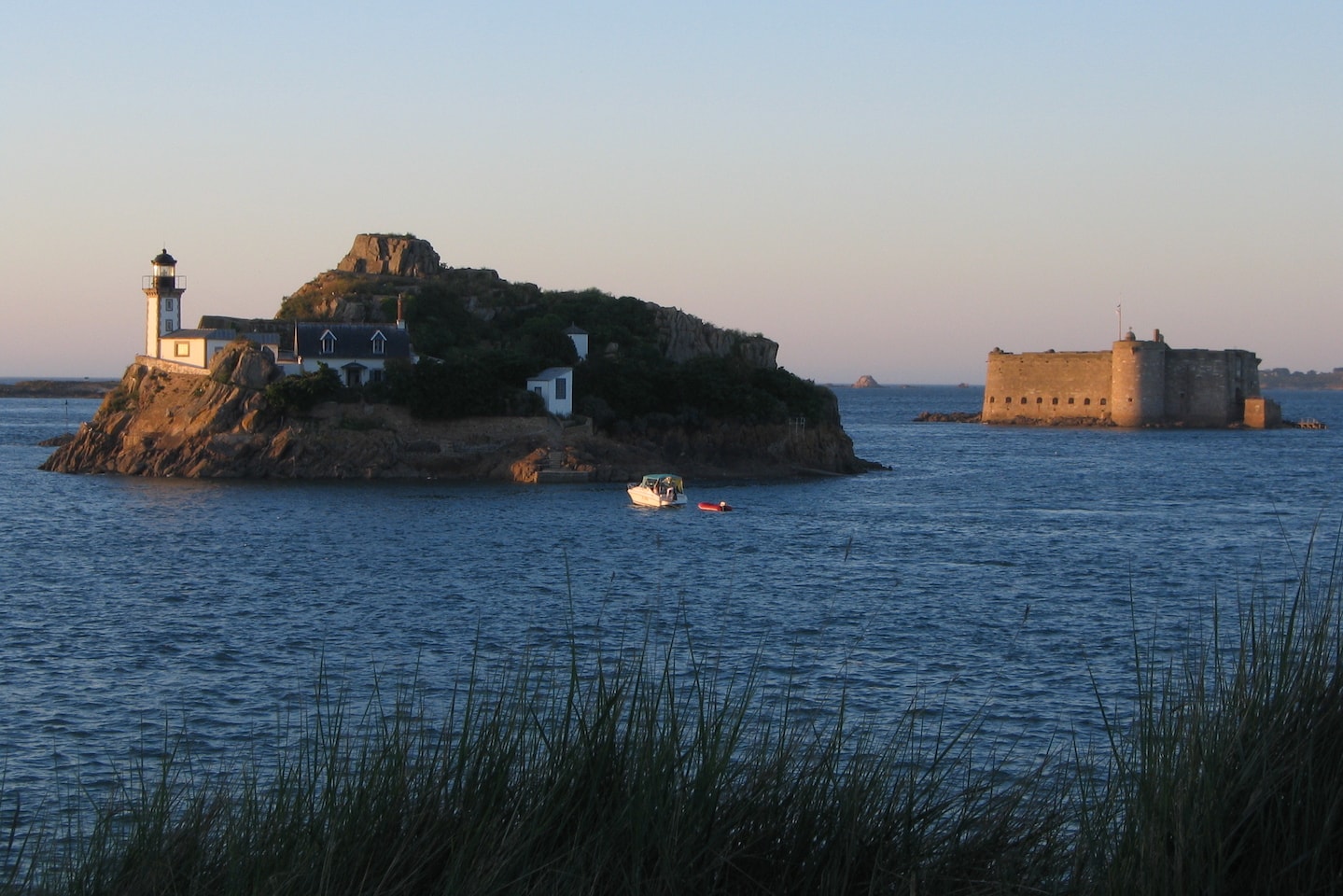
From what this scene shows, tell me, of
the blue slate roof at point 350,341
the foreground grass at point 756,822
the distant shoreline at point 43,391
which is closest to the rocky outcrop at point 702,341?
the blue slate roof at point 350,341

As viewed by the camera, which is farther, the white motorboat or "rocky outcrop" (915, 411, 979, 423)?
"rocky outcrop" (915, 411, 979, 423)

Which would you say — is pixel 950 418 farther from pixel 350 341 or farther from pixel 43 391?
pixel 43 391

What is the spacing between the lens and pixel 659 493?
40062mm

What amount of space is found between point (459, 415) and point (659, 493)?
12020mm

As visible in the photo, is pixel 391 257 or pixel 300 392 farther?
pixel 391 257

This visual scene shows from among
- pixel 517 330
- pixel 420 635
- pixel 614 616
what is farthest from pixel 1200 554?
pixel 517 330

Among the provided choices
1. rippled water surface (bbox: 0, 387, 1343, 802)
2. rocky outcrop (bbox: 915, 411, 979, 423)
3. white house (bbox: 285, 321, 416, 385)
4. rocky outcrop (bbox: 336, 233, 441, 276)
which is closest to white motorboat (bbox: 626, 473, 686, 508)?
rippled water surface (bbox: 0, 387, 1343, 802)

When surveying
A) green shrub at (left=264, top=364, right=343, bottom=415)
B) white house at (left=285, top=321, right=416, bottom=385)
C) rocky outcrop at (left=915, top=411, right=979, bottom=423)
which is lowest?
rocky outcrop at (left=915, top=411, right=979, bottom=423)

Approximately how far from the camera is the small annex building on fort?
92562mm

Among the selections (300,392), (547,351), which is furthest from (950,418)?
(300,392)

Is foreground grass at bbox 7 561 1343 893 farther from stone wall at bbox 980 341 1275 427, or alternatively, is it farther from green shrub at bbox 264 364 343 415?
stone wall at bbox 980 341 1275 427

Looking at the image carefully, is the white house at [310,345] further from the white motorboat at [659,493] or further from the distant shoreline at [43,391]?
the distant shoreline at [43,391]

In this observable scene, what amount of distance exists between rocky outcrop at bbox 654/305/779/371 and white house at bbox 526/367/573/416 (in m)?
11.0

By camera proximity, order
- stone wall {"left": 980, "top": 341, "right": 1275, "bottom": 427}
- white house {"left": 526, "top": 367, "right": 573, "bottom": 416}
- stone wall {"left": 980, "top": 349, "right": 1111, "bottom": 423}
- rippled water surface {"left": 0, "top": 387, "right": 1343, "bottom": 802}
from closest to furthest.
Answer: rippled water surface {"left": 0, "top": 387, "right": 1343, "bottom": 802} → white house {"left": 526, "top": 367, "right": 573, "bottom": 416} → stone wall {"left": 980, "top": 341, "right": 1275, "bottom": 427} → stone wall {"left": 980, "top": 349, "right": 1111, "bottom": 423}
